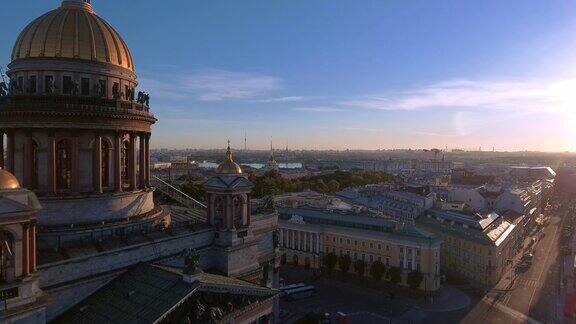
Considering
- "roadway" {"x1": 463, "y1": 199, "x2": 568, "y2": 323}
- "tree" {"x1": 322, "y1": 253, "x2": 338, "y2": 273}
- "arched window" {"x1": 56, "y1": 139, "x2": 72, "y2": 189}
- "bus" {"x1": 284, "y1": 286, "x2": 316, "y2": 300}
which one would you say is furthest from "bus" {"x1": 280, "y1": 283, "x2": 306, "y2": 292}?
"arched window" {"x1": 56, "y1": 139, "x2": 72, "y2": 189}

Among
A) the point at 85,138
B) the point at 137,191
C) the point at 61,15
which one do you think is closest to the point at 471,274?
the point at 137,191

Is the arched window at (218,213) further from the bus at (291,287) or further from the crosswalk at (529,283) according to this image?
the crosswalk at (529,283)

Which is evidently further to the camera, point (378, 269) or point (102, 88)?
point (378, 269)

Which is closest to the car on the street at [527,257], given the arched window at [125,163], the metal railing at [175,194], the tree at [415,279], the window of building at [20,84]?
the tree at [415,279]

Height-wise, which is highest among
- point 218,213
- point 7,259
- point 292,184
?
point 218,213

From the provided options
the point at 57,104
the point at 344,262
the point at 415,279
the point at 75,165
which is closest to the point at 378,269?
the point at 344,262

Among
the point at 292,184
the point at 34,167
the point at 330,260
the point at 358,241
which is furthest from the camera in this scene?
the point at 292,184

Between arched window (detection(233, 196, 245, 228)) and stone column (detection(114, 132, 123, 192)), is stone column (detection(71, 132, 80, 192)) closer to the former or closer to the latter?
stone column (detection(114, 132, 123, 192))

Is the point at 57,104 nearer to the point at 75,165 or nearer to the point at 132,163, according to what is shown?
the point at 75,165
